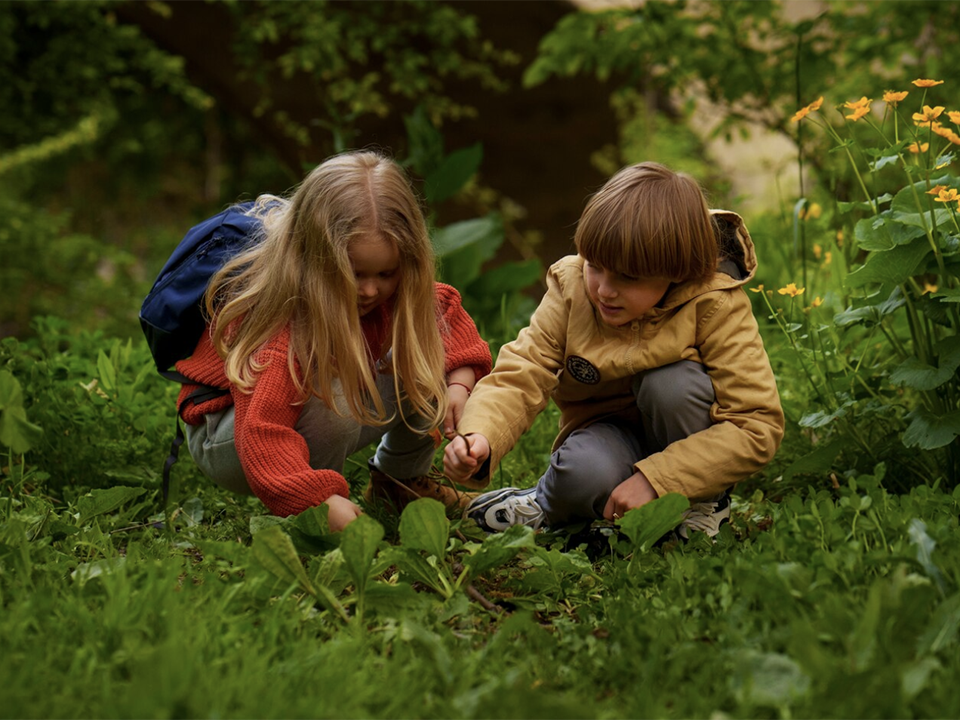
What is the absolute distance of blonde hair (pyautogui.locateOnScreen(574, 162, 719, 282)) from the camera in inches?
75.5

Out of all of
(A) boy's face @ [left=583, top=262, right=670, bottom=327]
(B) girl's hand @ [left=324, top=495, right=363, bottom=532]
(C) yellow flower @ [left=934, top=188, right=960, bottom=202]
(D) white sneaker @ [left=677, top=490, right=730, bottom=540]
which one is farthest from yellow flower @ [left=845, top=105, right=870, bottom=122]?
(B) girl's hand @ [left=324, top=495, right=363, bottom=532]

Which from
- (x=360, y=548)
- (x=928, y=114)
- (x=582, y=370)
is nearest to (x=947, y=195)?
(x=928, y=114)

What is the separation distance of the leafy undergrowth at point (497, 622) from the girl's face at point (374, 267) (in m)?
0.46

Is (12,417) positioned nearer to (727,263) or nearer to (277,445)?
(277,445)

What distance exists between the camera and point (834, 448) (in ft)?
7.05

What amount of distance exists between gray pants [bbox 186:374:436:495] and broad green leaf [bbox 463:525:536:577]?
0.53 meters

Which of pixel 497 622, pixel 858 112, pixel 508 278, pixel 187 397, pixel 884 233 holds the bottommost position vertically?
pixel 508 278

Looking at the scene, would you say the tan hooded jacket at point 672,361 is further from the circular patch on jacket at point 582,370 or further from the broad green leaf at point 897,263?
the broad green leaf at point 897,263

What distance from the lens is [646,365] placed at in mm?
2059

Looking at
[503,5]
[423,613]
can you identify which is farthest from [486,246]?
[503,5]

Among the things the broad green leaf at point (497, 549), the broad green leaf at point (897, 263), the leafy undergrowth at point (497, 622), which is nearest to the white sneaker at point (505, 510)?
the leafy undergrowth at point (497, 622)

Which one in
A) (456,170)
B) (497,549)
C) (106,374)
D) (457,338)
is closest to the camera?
(497,549)

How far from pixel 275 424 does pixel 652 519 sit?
2.50 feet

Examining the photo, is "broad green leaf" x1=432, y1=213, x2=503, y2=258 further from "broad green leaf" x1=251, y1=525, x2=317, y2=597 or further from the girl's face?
"broad green leaf" x1=251, y1=525, x2=317, y2=597
